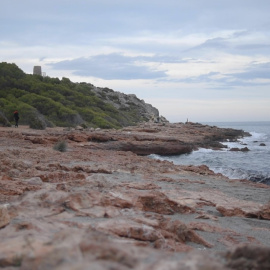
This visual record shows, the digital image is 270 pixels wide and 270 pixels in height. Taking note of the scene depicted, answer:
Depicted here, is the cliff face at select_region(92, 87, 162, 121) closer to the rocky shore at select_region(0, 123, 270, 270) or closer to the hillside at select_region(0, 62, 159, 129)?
the hillside at select_region(0, 62, 159, 129)

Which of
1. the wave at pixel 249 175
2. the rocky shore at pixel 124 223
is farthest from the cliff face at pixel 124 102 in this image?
the rocky shore at pixel 124 223

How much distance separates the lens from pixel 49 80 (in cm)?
5388

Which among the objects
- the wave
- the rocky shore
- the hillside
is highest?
the hillside

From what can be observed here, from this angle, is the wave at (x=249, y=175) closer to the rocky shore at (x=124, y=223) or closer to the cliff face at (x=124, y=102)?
the rocky shore at (x=124, y=223)

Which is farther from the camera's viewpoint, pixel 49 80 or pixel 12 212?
pixel 49 80

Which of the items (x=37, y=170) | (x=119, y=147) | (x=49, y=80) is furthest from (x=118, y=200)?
(x=49, y=80)

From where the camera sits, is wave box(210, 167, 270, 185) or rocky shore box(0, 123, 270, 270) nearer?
Result: rocky shore box(0, 123, 270, 270)

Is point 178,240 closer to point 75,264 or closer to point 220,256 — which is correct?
point 220,256

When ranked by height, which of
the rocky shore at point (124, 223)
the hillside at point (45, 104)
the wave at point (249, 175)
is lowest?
the wave at point (249, 175)

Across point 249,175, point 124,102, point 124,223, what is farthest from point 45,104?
point 124,223

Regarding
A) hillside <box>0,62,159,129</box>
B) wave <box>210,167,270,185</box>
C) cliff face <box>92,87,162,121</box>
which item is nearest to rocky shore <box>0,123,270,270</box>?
wave <box>210,167,270,185</box>

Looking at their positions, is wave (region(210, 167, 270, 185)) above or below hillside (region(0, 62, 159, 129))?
below

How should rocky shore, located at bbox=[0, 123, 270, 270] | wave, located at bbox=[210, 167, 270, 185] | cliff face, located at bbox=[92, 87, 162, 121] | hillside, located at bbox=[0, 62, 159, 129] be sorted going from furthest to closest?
cliff face, located at bbox=[92, 87, 162, 121]
hillside, located at bbox=[0, 62, 159, 129]
wave, located at bbox=[210, 167, 270, 185]
rocky shore, located at bbox=[0, 123, 270, 270]

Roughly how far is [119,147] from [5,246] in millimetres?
21098
